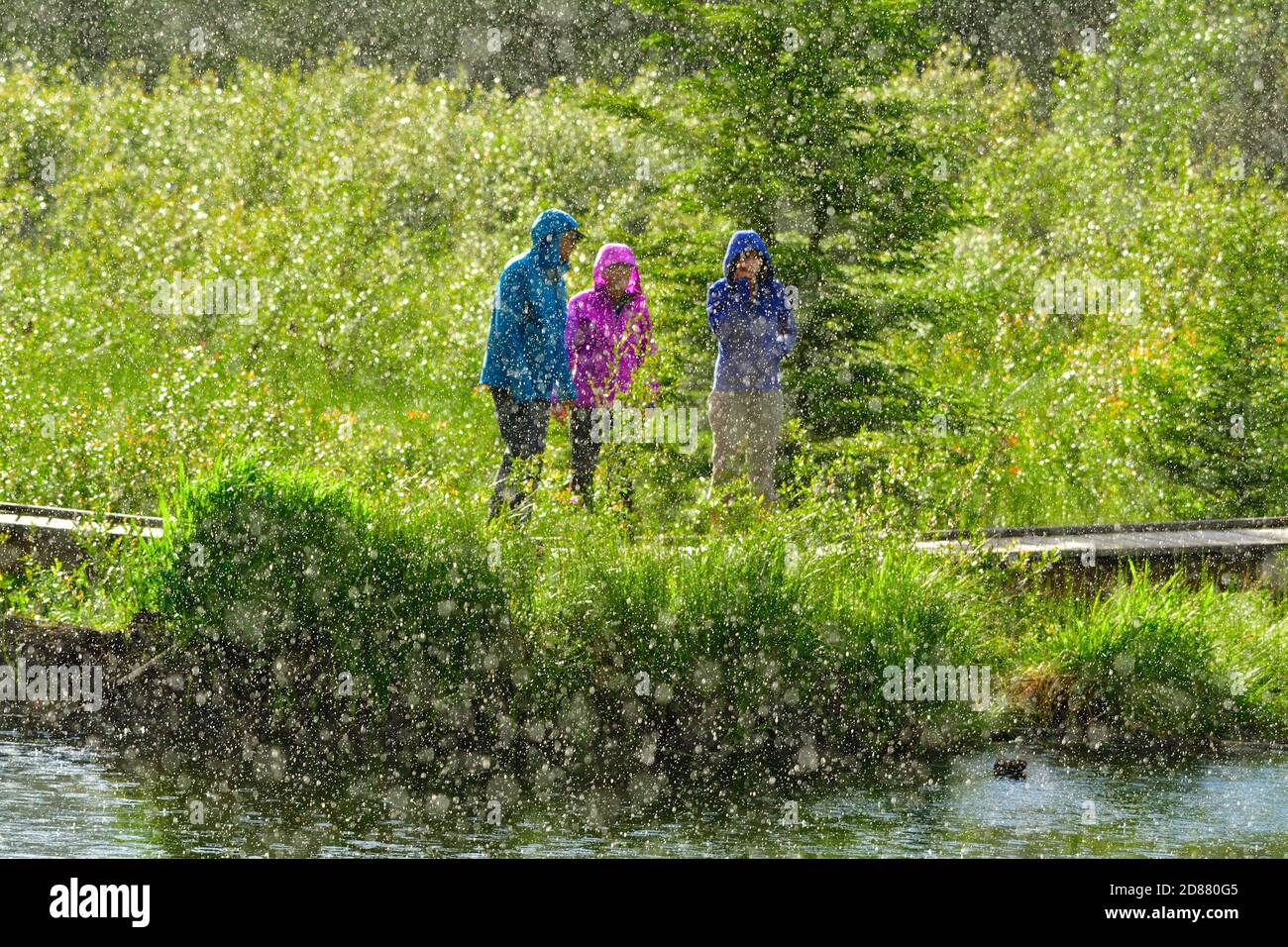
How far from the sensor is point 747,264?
1095 cm

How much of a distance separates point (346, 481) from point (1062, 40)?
3569cm

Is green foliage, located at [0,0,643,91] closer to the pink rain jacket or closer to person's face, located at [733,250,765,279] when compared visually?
the pink rain jacket

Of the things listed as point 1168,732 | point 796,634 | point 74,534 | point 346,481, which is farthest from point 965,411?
point 74,534

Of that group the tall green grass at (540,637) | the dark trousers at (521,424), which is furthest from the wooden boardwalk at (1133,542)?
the dark trousers at (521,424)

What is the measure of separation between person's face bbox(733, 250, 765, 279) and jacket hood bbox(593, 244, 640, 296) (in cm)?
81

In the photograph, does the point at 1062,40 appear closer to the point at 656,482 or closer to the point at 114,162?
the point at 114,162

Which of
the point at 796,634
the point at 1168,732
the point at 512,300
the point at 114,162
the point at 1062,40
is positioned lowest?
the point at 1168,732

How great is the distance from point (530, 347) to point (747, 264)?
1.40m

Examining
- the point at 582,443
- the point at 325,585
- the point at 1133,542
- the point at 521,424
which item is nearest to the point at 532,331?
the point at 521,424

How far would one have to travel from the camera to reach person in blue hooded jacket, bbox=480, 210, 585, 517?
1098cm

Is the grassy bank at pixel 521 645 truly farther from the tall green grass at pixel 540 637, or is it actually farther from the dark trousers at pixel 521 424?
the dark trousers at pixel 521 424

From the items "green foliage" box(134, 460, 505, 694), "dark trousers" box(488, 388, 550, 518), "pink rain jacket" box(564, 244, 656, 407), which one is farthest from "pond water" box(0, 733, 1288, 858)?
"pink rain jacket" box(564, 244, 656, 407)

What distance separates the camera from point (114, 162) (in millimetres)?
23188

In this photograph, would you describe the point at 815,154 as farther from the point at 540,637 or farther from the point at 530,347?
the point at 540,637
